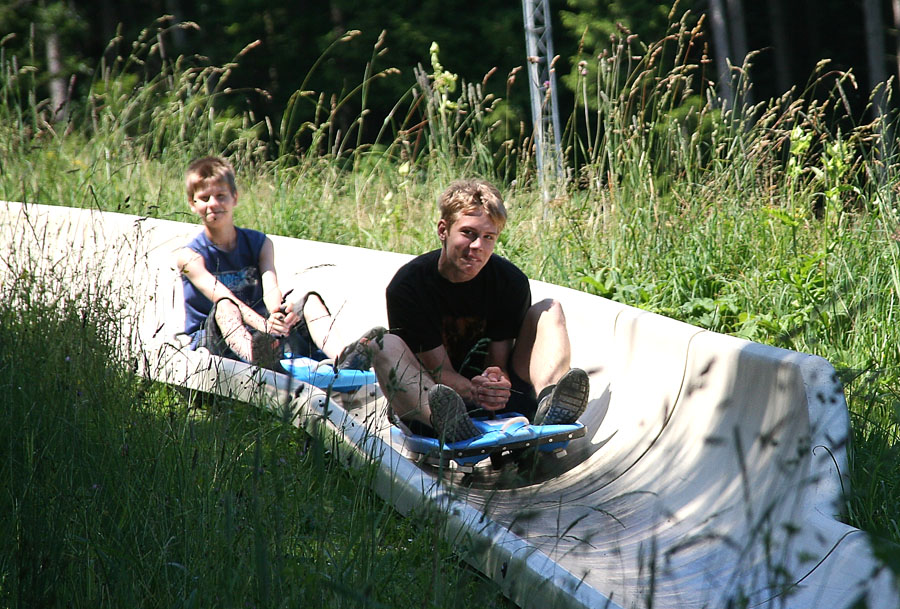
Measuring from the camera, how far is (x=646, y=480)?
11.4 ft

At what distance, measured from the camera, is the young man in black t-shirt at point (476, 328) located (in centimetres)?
353

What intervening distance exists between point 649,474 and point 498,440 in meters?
0.63

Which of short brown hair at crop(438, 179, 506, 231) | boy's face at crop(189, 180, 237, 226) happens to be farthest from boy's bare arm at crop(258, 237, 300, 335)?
short brown hair at crop(438, 179, 506, 231)

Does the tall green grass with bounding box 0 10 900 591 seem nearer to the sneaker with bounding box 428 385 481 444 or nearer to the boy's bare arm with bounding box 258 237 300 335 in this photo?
the sneaker with bounding box 428 385 481 444

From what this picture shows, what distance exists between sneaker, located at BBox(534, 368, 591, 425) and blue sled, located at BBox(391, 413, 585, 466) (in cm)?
4

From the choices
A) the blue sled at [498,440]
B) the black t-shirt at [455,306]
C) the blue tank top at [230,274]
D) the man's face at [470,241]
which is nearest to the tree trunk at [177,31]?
the blue tank top at [230,274]

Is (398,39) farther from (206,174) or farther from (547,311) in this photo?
(547,311)

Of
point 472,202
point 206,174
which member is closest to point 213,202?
point 206,174

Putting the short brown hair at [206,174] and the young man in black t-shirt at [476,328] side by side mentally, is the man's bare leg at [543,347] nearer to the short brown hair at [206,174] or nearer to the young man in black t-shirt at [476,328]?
the young man in black t-shirt at [476,328]

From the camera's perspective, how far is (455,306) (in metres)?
3.87

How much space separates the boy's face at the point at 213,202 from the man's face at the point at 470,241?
1.81 metres

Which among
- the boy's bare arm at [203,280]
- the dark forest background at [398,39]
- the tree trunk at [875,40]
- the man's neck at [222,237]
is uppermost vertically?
the dark forest background at [398,39]

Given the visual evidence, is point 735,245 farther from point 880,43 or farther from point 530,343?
point 880,43

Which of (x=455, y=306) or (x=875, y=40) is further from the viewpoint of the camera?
(x=875, y=40)
